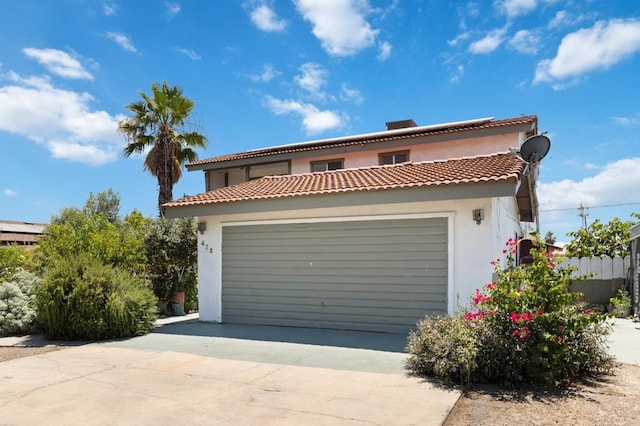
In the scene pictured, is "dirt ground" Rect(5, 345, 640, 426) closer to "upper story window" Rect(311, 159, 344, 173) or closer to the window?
"upper story window" Rect(311, 159, 344, 173)

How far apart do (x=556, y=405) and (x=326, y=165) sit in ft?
47.2

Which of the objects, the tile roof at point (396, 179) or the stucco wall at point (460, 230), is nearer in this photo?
the stucco wall at point (460, 230)

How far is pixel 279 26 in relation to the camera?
12062mm

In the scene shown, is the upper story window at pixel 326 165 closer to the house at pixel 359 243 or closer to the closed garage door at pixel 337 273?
the house at pixel 359 243

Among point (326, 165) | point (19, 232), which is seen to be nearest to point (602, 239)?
point (326, 165)

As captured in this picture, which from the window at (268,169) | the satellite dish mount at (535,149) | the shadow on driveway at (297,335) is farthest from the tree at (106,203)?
the satellite dish mount at (535,149)

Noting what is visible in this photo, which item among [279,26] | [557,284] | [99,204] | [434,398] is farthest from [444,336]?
[99,204]

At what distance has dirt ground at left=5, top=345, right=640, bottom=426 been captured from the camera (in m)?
4.36

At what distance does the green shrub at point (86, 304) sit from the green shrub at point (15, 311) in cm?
70

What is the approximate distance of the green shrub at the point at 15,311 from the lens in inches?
395

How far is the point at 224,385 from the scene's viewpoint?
577 centimetres

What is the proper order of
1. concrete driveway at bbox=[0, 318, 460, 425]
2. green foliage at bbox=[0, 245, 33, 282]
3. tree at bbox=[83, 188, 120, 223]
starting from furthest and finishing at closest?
tree at bbox=[83, 188, 120, 223]
green foliage at bbox=[0, 245, 33, 282]
concrete driveway at bbox=[0, 318, 460, 425]

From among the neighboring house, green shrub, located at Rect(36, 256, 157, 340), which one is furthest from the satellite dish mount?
the neighboring house

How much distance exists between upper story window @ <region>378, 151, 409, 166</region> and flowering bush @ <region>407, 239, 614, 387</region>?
11.1 m
